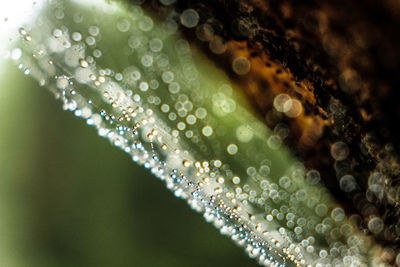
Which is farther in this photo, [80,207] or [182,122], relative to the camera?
[80,207]

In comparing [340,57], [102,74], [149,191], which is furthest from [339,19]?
[149,191]

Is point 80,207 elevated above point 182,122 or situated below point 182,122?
below

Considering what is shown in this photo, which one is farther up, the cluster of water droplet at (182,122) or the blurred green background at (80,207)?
the cluster of water droplet at (182,122)

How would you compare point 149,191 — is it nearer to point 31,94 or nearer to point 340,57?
point 31,94

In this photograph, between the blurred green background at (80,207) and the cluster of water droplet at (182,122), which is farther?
the blurred green background at (80,207)
